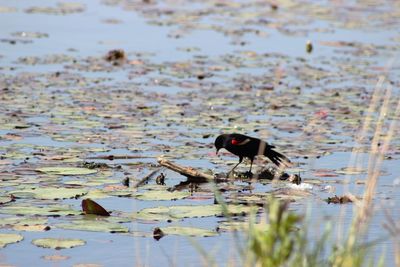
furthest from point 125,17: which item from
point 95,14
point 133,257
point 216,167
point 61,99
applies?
point 133,257

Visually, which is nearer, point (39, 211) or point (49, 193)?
point (39, 211)

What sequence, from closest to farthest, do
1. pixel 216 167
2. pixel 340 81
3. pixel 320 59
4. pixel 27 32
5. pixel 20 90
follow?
pixel 216 167 < pixel 20 90 < pixel 340 81 < pixel 320 59 < pixel 27 32

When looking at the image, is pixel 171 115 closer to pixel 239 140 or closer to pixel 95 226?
pixel 239 140

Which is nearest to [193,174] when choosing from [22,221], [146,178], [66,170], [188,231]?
[146,178]

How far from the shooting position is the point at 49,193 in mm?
6828

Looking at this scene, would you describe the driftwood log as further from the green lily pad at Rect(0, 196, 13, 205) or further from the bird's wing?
the green lily pad at Rect(0, 196, 13, 205)

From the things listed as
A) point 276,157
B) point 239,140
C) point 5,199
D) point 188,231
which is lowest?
point 188,231

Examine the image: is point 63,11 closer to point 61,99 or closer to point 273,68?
point 273,68

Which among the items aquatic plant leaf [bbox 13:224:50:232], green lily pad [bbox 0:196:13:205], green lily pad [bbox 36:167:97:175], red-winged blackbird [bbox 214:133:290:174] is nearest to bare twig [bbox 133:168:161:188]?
green lily pad [bbox 36:167:97:175]

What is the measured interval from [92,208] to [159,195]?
0.72 m

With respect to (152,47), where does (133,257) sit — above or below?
below

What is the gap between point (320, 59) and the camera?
14141 millimetres

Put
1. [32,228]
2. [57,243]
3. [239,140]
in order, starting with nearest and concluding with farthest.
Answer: [57,243] < [32,228] < [239,140]

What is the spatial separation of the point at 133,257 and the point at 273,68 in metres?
7.68
